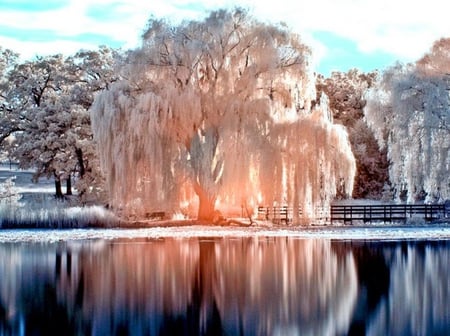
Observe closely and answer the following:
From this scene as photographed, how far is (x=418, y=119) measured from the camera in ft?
Answer: 95.1

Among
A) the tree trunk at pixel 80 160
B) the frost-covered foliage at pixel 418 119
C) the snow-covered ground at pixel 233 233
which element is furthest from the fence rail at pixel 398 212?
the tree trunk at pixel 80 160

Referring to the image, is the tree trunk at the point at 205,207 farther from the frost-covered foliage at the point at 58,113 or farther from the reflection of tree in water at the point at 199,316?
the reflection of tree in water at the point at 199,316

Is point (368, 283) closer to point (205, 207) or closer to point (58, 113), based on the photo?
point (205, 207)

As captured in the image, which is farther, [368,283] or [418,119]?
[418,119]

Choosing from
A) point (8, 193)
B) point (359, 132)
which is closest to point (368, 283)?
point (8, 193)

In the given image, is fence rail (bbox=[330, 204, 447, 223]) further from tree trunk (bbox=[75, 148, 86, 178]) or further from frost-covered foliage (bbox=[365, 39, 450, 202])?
tree trunk (bbox=[75, 148, 86, 178])

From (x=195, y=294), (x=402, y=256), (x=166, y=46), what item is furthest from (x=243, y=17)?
(x=195, y=294)

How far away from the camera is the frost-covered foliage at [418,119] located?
92.2ft

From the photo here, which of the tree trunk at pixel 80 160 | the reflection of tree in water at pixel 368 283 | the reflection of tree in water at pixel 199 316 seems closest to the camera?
the reflection of tree in water at pixel 199 316

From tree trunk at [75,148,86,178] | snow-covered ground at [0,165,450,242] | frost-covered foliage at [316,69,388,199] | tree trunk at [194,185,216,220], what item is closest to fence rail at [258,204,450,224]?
snow-covered ground at [0,165,450,242]

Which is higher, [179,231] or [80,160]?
[80,160]

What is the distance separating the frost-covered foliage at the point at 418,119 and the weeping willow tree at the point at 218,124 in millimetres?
2644

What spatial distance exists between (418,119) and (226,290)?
18334 mm

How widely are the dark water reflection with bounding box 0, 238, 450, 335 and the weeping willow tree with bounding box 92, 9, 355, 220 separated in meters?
7.72
